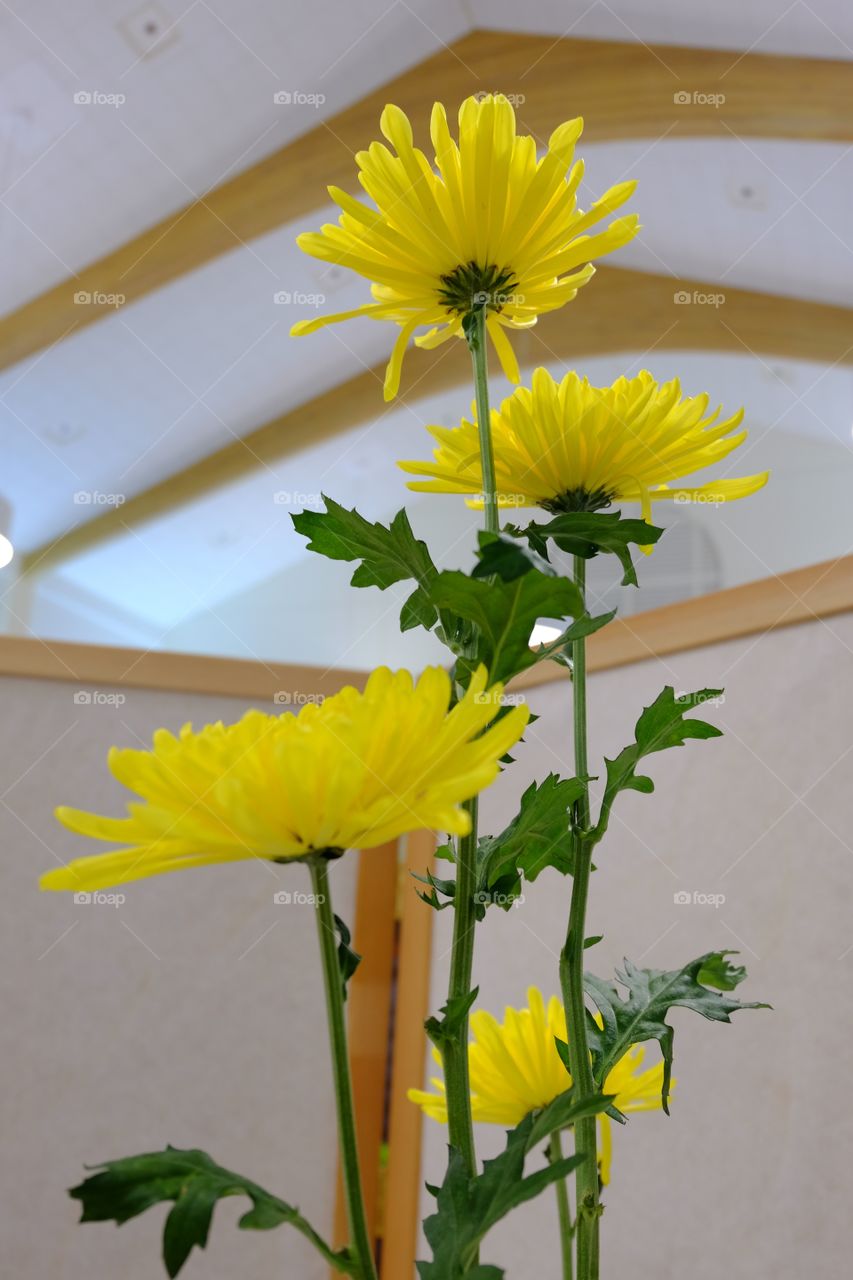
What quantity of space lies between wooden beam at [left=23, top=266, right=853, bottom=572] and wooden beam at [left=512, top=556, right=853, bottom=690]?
155 cm

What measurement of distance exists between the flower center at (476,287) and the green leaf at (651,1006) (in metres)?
0.32
